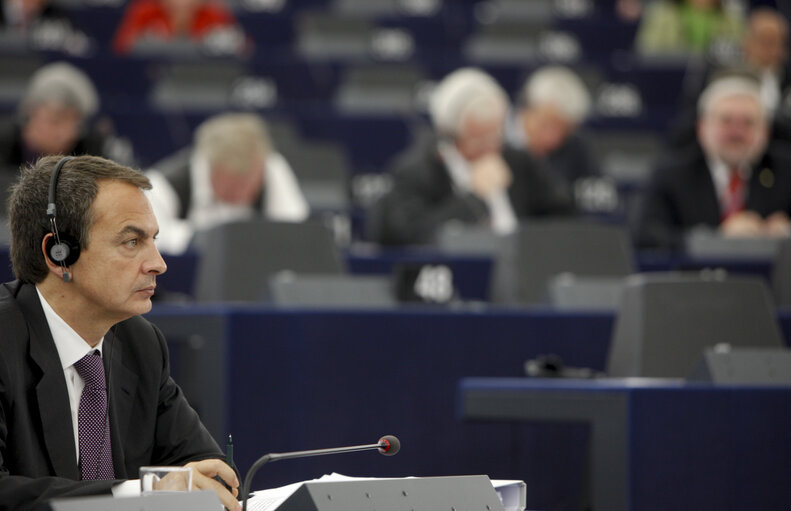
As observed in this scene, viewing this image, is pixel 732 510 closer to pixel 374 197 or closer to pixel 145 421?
pixel 145 421

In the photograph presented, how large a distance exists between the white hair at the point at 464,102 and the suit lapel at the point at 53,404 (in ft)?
12.8

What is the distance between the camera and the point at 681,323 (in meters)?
3.51

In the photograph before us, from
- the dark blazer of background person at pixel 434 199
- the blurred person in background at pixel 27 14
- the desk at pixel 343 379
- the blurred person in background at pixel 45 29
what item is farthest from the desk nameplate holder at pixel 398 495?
the blurred person in background at pixel 27 14

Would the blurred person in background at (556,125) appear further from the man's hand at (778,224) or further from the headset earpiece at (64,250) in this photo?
the headset earpiece at (64,250)

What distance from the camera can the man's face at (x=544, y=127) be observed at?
23.0 ft

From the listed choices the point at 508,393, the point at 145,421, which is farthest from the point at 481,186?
the point at 145,421

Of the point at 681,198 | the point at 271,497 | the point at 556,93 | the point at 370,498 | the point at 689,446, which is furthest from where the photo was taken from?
the point at 556,93

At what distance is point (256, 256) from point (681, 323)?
147 centimetres

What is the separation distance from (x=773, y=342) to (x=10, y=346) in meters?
2.15

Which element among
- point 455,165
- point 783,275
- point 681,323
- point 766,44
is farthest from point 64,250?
point 766,44

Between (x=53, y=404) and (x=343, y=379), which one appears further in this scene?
(x=343, y=379)

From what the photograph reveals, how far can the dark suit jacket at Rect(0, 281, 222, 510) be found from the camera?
2.04 meters

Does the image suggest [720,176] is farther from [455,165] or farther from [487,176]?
[455,165]

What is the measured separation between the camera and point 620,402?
2682 millimetres
